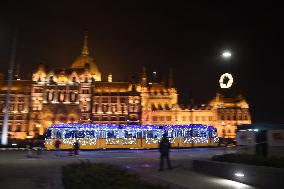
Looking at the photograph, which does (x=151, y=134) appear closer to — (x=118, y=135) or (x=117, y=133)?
(x=118, y=135)

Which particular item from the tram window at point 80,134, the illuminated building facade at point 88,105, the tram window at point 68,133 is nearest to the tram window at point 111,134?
the tram window at point 80,134

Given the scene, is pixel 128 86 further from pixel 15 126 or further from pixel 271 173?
pixel 271 173

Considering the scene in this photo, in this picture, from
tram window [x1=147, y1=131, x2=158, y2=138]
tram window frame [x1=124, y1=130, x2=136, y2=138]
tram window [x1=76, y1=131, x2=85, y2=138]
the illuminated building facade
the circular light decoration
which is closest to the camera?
the circular light decoration

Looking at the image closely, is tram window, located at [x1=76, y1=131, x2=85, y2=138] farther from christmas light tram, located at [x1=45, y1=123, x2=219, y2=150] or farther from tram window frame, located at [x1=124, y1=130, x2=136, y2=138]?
tram window frame, located at [x1=124, y1=130, x2=136, y2=138]

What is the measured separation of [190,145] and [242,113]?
81.0 meters

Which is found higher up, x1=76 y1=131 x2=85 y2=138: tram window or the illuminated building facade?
the illuminated building facade

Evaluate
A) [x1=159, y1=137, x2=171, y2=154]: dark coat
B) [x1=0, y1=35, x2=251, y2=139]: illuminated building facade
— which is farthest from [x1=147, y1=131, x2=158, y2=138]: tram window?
[x1=0, y1=35, x2=251, y2=139]: illuminated building facade

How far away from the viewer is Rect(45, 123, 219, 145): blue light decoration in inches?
1640

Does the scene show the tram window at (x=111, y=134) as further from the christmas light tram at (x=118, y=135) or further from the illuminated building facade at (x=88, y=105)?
the illuminated building facade at (x=88, y=105)

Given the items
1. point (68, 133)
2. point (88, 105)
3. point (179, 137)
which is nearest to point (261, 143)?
point (179, 137)

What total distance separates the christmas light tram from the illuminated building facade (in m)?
57.8

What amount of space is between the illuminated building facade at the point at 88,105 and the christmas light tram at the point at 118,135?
190 ft

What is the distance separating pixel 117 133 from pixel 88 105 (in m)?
66.1

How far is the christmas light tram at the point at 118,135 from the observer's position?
4166cm
